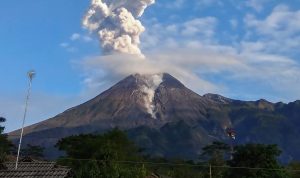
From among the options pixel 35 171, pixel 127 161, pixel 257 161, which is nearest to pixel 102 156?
pixel 127 161

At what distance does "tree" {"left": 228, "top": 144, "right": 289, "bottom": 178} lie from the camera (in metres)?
49.9

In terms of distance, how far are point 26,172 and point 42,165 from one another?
3.50ft

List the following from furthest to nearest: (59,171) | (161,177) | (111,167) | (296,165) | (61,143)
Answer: (296,165) → (61,143) → (161,177) → (111,167) → (59,171)

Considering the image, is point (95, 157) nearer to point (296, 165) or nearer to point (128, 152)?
point (128, 152)

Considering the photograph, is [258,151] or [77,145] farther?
[77,145]

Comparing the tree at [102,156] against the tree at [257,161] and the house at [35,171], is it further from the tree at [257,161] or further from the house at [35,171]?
the tree at [257,161]

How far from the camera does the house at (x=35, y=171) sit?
1117 inches

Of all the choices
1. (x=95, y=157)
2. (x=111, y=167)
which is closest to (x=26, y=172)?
(x=111, y=167)

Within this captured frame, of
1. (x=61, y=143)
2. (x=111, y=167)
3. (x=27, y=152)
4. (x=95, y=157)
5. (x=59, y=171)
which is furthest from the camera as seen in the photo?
(x=27, y=152)

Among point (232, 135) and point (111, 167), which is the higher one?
point (232, 135)

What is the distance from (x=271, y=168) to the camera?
5081 centimetres

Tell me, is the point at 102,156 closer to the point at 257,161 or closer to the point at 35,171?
the point at 35,171

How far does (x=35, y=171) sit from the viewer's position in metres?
28.9

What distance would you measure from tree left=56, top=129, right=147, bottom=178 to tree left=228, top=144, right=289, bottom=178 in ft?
34.4
